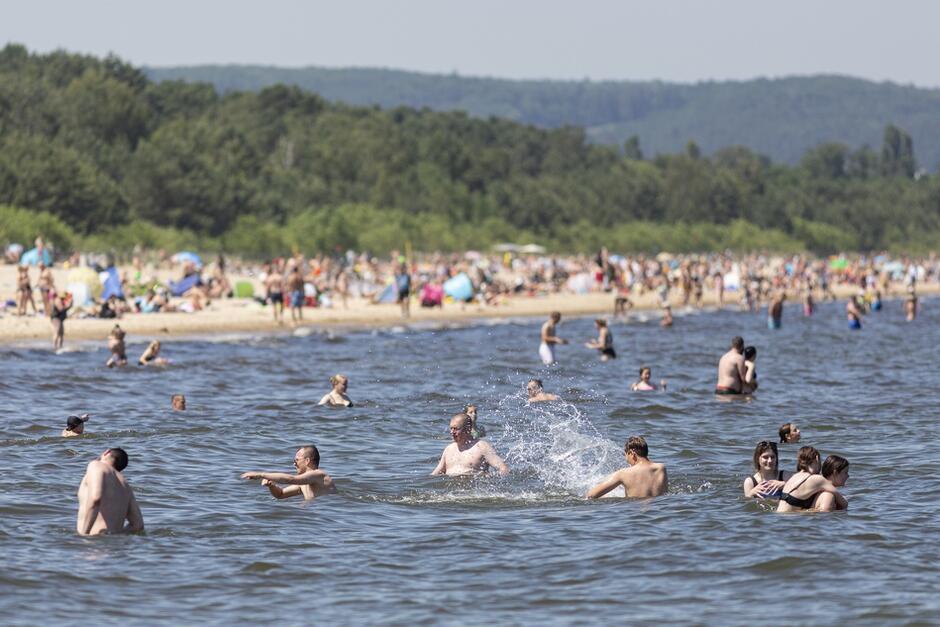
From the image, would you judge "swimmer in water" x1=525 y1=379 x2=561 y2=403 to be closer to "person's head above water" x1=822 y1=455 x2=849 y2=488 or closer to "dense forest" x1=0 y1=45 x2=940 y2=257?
"person's head above water" x1=822 y1=455 x2=849 y2=488

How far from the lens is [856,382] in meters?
28.6

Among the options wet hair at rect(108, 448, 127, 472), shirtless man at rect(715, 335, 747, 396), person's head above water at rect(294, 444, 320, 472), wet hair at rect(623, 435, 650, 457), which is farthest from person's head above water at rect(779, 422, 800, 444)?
wet hair at rect(108, 448, 127, 472)

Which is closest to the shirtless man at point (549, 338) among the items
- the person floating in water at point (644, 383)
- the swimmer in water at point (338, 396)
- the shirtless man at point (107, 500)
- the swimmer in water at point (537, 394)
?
the person floating in water at point (644, 383)

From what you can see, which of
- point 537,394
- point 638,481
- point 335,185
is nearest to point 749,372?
point 537,394

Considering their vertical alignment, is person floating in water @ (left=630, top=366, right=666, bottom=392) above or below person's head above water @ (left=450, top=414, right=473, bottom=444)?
below

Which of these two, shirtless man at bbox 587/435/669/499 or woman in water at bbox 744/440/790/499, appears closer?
woman in water at bbox 744/440/790/499

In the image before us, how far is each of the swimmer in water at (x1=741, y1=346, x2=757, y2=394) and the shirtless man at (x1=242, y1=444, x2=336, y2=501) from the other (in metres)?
9.68

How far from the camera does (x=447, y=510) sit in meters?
14.7

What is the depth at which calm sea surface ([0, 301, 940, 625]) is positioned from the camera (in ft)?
36.2

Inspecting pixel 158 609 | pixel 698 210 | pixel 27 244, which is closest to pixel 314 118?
pixel 698 210

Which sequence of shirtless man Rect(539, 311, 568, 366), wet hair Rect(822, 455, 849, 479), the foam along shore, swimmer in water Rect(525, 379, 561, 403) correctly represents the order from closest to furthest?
wet hair Rect(822, 455, 849, 479), swimmer in water Rect(525, 379, 561, 403), shirtless man Rect(539, 311, 568, 366), the foam along shore

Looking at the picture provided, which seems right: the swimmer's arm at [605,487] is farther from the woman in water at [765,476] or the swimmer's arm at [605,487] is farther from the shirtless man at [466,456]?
the woman in water at [765,476]

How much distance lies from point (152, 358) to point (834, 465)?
17.0 m

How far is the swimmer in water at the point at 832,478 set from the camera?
13539 mm
